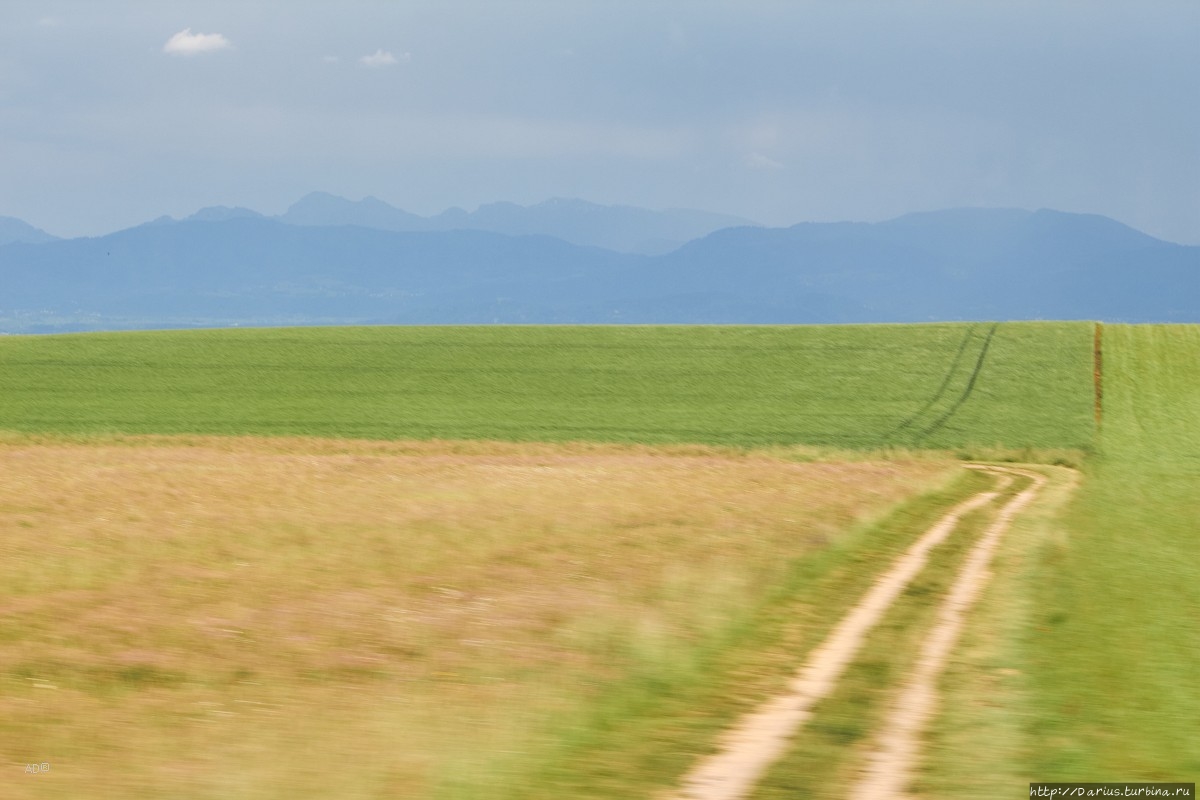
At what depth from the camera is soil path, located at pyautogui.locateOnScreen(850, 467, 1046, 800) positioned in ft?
27.0

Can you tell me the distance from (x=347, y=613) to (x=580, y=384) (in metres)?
44.8

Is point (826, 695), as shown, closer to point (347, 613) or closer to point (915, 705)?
point (915, 705)

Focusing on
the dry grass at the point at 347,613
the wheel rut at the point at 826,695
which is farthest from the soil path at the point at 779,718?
the dry grass at the point at 347,613

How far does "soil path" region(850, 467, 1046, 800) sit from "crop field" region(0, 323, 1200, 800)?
127 mm

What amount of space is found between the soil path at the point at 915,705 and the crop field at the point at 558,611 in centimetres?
13

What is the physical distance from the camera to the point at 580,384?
58.4 m

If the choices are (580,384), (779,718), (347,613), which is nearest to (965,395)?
(580,384)

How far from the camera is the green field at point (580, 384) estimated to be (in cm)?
4769

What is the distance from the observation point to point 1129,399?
5288cm

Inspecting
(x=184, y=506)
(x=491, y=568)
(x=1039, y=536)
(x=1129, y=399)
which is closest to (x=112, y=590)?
(x=491, y=568)

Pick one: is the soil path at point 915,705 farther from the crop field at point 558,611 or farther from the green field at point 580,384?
the green field at point 580,384

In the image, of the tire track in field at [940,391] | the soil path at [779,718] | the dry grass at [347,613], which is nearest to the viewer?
the soil path at [779,718]

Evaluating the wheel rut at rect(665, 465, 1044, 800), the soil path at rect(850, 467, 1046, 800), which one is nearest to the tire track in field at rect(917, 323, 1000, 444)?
the soil path at rect(850, 467, 1046, 800)

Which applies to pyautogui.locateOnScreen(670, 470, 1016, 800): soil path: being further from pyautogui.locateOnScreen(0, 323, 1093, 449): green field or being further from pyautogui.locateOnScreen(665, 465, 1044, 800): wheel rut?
pyautogui.locateOnScreen(0, 323, 1093, 449): green field
